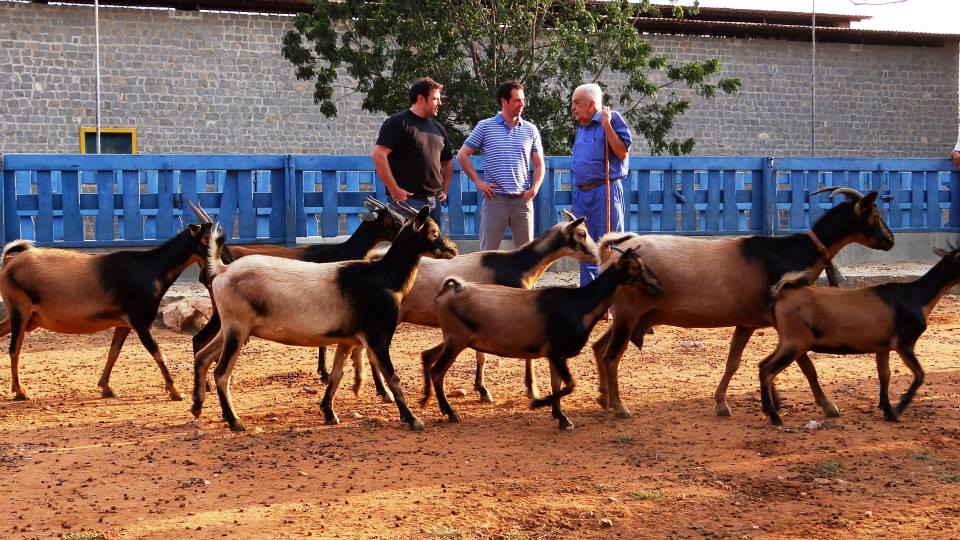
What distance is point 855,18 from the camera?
108 feet

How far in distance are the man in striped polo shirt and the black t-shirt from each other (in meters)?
0.48

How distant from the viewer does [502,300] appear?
7.41m

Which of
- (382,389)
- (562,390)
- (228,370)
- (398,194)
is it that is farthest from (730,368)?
(228,370)

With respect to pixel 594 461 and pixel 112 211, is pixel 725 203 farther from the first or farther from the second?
pixel 594 461

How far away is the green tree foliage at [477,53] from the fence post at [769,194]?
17.9ft

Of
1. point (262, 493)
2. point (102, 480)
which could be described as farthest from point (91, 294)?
point (262, 493)

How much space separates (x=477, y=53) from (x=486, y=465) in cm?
1589

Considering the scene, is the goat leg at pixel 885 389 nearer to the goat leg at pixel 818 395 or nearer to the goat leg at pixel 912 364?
the goat leg at pixel 912 364

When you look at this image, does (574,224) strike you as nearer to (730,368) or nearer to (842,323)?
(730,368)

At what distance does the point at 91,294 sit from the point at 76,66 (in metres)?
18.2

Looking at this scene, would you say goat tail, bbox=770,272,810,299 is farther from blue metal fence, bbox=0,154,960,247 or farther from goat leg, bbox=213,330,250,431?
blue metal fence, bbox=0,154,960,247

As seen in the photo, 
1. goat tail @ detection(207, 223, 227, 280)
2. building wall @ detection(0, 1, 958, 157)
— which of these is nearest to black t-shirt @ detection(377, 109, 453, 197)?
goat tail @ detection(207, 223, 227, 280)

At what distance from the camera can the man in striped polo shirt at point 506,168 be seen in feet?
32.7

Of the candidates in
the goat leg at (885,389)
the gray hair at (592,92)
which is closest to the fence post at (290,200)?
the gray hair at (592,92)
